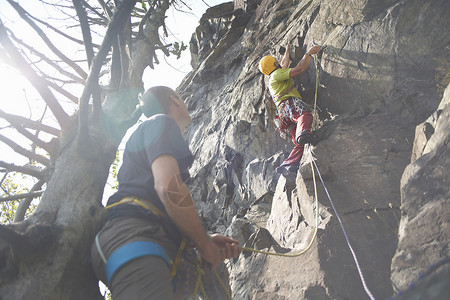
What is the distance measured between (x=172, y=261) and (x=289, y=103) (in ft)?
15.7

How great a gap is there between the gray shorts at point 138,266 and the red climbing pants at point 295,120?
153 inches

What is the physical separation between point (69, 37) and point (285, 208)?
3.98m

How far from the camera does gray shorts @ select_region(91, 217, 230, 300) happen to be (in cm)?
194

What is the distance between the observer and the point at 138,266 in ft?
6.57

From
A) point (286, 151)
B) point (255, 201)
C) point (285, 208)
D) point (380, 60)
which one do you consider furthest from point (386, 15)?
point (255, 201)

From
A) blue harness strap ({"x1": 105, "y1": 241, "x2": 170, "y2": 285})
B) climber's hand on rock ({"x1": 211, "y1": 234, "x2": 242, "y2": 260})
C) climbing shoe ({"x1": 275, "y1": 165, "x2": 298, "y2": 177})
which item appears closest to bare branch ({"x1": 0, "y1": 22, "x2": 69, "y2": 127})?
blue harness strap ({"x1": 105, "y1": 241, "x2": 170, "y2": 285})

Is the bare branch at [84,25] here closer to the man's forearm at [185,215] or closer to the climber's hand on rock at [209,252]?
the man's forearm at [185,215]

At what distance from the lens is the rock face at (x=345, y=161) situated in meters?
3.10

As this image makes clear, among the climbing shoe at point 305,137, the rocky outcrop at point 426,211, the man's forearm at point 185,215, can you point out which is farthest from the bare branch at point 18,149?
the climbing shoe at point 305,137

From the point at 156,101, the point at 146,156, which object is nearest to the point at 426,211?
the point at 146,156

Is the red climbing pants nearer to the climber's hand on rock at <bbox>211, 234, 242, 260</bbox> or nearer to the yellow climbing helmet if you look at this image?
the yellow climbing helmet

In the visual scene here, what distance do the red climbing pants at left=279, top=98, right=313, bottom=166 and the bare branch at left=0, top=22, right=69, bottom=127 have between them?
152 inches

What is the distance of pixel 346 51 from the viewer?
6.21 m

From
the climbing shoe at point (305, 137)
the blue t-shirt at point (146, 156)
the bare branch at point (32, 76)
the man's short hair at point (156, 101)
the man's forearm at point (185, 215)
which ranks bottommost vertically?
the man's forearm at point (185, 215)
